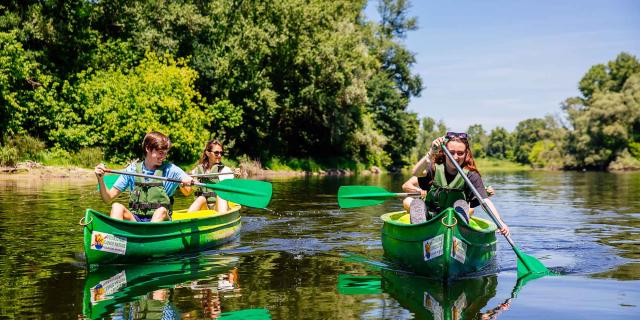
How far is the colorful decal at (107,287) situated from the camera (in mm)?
5793

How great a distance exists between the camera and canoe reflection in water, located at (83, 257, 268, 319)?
527 cm

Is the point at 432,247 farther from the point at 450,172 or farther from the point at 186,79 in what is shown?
the point at 186,79

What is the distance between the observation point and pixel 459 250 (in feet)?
21.4

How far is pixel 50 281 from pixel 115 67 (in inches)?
971

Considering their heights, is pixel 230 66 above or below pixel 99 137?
above

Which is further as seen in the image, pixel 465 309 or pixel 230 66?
pixel 230 66

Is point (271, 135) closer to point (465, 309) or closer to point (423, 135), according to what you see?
point (465, 309)

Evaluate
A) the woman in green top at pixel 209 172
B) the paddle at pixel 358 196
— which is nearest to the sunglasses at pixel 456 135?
the paddle at pixel 358 196

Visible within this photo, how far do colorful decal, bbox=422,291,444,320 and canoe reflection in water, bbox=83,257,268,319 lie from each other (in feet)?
5.35

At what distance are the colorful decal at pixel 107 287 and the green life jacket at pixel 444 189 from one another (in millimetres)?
3387

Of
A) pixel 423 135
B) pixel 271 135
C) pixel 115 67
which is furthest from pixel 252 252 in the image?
pixel 423 135

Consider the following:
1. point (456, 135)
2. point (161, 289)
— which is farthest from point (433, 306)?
point (161, 289)

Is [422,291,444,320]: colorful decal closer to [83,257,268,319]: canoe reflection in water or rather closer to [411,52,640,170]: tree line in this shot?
[83,257,268,319]: canoe reflection in water

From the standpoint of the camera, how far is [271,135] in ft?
120
